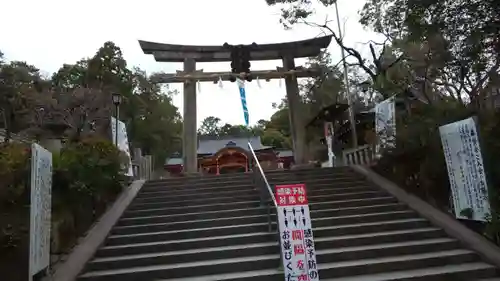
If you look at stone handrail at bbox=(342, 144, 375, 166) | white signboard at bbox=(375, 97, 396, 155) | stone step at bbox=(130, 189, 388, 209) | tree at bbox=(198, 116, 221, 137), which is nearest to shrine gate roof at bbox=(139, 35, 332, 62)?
stone handrail at bbox=(342, 144, 375, 166)

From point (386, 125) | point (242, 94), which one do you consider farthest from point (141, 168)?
point (386, 125)

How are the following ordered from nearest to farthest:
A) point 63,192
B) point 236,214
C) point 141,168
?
point 63,192, point 236,214, point 141,168

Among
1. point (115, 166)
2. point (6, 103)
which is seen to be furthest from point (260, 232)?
point (6, 103)

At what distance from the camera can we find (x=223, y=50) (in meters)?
15.0

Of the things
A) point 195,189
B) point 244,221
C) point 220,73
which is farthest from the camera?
point 220,73

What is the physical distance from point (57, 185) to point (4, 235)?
136 cm

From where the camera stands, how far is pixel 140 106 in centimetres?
2289

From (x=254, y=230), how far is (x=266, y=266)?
47.7 inches

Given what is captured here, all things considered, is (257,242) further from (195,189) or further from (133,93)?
(133,93)

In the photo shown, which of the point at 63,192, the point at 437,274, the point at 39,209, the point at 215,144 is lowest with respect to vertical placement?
the point at 437,274

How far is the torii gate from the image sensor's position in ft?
47.0

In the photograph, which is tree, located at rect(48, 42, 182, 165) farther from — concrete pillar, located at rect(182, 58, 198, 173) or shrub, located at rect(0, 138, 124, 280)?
shrub, located at rect(0, 138, 124, 280)

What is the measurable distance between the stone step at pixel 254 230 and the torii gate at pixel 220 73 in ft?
23.3

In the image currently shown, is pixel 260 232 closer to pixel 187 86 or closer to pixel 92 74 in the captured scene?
pixel 187 86
